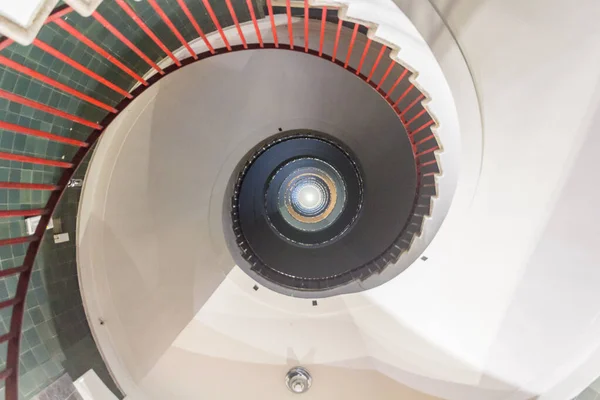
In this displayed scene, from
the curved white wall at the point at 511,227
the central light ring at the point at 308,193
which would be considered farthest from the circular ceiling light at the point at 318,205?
the curved white wall at the point at 511,227

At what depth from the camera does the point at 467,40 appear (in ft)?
8.61

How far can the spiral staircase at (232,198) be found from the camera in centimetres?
277

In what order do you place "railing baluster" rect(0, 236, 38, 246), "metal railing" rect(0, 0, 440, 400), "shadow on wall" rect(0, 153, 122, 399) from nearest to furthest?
"metal railing" rect(0, 0, 440, 400) → "railing baluster" rect(0, 236, 38, 246) → "shadow on wall" rect(0, 153, 122, 399)

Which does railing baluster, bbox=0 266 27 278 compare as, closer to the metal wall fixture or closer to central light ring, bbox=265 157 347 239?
the metal wall fixture

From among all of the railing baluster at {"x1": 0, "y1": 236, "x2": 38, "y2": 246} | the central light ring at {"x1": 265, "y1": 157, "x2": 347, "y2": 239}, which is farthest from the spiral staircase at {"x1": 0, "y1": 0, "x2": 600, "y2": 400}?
the central light ring at {"x1": 265, "y1": 157, "x2": 347, "y2": 239}

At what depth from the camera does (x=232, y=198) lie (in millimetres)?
6168

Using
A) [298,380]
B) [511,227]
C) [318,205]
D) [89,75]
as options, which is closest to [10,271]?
[89,75]

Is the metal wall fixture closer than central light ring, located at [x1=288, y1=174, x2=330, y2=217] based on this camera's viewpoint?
Yes

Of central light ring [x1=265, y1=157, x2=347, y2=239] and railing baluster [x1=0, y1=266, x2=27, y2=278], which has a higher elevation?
central light ring [x1=265, y1=157, x2=347, y2=239]

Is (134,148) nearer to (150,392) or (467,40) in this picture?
(150,392)

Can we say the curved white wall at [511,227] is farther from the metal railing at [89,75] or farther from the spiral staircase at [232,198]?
the metal railing at [89,75]

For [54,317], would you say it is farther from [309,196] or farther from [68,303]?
[309,196]

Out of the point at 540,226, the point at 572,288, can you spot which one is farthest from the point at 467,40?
the point at 572,288

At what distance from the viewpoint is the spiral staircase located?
2766mm
